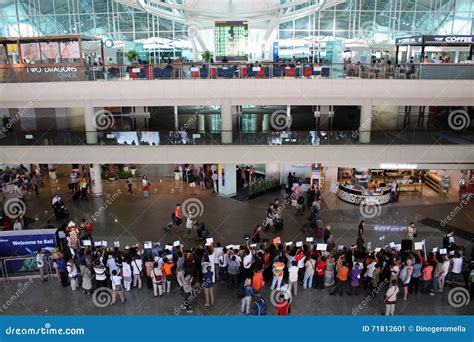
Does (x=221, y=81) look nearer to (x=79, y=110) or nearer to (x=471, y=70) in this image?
(x=471, y=70)

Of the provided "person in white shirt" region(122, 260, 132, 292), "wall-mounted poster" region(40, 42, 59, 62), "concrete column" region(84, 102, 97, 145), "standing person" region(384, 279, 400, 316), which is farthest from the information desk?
"wall-mounted poster" region(40, 42, 59, 62)

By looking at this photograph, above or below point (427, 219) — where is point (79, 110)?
above

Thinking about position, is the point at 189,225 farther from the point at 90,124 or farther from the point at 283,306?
the point at 90,124

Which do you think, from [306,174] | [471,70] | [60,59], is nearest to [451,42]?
[471,70]

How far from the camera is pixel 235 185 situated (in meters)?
23.1

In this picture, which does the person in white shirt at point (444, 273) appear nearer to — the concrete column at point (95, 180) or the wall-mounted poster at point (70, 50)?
the concrete column at point (95, 180)

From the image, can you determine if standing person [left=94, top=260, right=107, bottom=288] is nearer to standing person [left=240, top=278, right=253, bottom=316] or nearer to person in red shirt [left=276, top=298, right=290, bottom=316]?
standing person [left=240, top=278, right=253, bottom=316]

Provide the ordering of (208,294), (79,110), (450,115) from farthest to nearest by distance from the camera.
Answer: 1. (79,110)
2. (450,115)
3. (208,294)

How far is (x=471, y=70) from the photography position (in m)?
19.2

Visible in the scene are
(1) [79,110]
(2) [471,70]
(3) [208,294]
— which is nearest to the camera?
(3) [208,294]

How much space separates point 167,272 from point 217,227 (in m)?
5.83

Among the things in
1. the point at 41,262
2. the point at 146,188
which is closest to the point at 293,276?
the point at 41,262

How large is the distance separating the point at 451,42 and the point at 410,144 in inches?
205

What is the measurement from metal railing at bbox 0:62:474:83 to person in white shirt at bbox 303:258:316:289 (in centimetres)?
980
